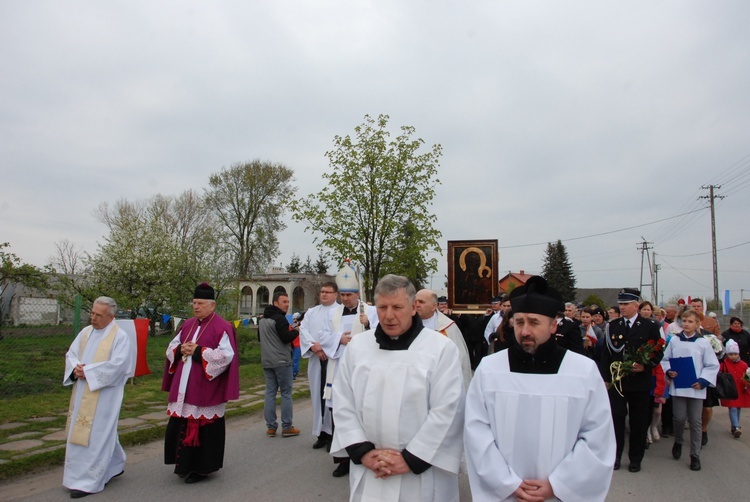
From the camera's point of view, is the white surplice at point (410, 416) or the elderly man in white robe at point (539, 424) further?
the white surplice at point (410, 416)

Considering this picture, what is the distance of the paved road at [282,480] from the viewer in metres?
5.52

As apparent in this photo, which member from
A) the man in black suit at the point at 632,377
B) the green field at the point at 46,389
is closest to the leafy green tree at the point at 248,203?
the green field at the point at 46,389

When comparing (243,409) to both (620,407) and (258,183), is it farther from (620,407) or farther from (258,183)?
(258,183)

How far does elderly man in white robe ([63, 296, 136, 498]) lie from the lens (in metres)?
5.54

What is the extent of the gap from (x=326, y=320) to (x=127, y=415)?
3.70m

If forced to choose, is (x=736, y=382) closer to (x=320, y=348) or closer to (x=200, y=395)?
(x=320, y=348)

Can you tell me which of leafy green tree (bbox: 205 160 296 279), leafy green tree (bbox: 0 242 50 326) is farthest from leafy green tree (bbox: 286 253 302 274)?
leafy green tree (bbox: 0 242 50 326)

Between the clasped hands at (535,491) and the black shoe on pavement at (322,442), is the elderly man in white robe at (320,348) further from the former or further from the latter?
the clasped hands at (535,491)

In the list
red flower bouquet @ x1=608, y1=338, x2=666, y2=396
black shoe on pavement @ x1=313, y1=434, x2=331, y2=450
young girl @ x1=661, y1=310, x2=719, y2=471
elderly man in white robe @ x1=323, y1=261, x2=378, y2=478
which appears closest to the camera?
red flower bouquet @ x1=608, y1=338, x2=666, y2=396

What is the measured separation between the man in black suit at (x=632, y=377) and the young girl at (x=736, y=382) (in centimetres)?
273

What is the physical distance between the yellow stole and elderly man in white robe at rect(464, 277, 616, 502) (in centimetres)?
437

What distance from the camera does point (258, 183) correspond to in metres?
41.4

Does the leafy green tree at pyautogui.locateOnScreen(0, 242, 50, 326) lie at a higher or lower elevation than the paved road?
higher

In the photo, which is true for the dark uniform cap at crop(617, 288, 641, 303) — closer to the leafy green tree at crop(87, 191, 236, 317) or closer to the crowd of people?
the crowd of people
